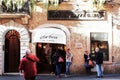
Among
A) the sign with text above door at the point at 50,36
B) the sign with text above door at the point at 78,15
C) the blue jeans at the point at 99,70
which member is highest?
the sign with text above door at the point at 78,15

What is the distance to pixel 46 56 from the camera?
25.5 m

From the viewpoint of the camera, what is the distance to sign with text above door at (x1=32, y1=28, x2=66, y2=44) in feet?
79.3

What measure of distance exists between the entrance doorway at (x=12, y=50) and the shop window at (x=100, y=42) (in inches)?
195

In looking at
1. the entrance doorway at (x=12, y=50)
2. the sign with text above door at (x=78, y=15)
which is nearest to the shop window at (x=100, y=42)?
the sign with text above door at (x=78, y=15)

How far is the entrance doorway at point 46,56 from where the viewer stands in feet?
82.6

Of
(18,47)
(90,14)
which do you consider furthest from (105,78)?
(18,47)

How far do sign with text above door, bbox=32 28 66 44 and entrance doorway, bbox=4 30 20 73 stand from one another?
1.68m

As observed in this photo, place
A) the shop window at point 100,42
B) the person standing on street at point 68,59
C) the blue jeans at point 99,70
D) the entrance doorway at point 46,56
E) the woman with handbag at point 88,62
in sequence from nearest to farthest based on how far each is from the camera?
the blue jeans at point 99,70 < the person standing on street at point 68,59 < the woman with handbag at point 88,62 < the shop window at point 100,42 < the entrance doorway at point 46,56

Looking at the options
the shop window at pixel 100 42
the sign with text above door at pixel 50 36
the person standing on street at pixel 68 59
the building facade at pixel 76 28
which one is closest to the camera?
the person standing on street at pixel 68 59

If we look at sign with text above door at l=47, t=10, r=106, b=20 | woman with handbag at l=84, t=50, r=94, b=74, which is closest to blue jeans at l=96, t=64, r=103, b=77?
woman with handbag at l=84, t=50, r=94, b=74

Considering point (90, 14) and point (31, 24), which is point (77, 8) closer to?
point (90, 14)

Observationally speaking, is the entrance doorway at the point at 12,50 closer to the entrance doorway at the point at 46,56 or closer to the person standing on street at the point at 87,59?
the entrance doorway at the point at 46,56

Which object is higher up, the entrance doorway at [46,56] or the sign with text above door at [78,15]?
the sign with text above door at [78,15]

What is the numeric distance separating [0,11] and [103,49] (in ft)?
23.3
